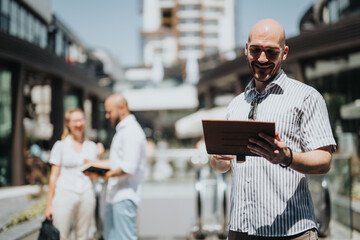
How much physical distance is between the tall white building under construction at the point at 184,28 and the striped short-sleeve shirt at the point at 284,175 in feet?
279

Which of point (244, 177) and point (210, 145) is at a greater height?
point (210, 145)

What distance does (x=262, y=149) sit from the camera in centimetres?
178

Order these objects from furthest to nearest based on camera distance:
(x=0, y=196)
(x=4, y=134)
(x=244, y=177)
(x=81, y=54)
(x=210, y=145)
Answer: (x=81, y=54) < (x=4, y=134) < (x=0, y=196) < (x=244, y=177) < (x=210, y=145)

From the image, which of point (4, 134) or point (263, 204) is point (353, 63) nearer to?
point (4, 134)

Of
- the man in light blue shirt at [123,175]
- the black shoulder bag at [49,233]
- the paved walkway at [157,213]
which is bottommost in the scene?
the paved walkway at [157,213]

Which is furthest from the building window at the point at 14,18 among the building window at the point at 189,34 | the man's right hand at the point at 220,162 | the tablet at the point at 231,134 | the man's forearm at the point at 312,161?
the building window at the point at 189,34

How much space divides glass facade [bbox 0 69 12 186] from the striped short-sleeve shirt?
12.3m

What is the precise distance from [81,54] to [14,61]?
16.4m

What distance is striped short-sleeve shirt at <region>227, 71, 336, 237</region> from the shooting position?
6.57 ft

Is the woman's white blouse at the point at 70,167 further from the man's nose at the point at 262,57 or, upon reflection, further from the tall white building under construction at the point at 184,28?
the tall white building under construction at the point at 184,28

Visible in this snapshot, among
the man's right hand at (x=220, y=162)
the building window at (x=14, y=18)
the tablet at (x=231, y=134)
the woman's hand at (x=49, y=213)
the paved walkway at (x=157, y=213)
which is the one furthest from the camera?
the building window at (x=14, y=18)

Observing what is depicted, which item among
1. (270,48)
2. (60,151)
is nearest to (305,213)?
(270,48)

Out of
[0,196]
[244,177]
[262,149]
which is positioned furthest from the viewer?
[0,196]

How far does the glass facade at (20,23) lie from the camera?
12.8 m
